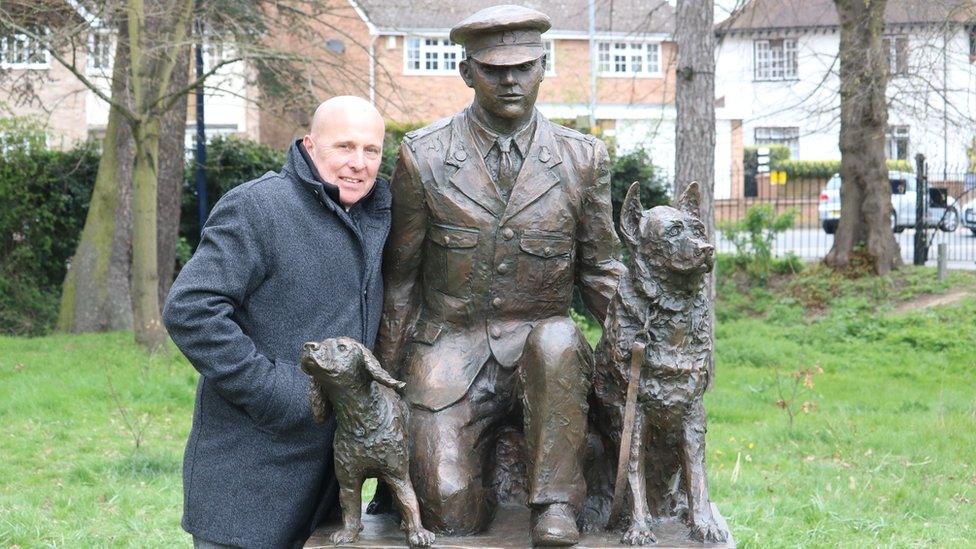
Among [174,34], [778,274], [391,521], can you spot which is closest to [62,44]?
[174,34]

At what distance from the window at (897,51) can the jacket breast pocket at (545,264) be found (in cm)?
973

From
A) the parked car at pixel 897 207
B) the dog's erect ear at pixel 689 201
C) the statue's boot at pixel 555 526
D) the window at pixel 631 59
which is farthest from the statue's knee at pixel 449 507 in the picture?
the window at pixel 631 59

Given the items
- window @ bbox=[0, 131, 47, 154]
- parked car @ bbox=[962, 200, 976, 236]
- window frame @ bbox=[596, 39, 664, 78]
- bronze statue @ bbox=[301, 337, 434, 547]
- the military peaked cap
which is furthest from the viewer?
window frame @ bbox=[596, 39, 664, 78]

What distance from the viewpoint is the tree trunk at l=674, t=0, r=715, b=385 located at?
30.8ft

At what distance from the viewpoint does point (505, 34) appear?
4012 mm

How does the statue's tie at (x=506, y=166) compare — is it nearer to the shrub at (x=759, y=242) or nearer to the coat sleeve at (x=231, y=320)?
the coat sleeve at (x=231, y=320)

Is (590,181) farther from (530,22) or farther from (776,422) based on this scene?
(776,422)

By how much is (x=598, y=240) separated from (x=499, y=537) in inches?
45.1

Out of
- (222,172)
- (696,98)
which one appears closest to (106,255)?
(222,172)

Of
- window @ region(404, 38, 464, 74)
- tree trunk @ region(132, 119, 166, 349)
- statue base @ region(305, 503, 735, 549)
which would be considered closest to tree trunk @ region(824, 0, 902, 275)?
tree trunk @ region(132, 119, 166, 349)

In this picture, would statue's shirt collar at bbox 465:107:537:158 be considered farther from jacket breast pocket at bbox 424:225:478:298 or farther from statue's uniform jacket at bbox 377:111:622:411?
jacket breast pocket at bbox 424:225:478:298

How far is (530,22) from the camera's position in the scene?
13.1 ft

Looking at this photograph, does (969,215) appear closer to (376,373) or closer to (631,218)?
(631,218)

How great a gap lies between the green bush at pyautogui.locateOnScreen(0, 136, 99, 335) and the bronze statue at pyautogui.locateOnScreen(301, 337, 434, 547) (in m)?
11.4
